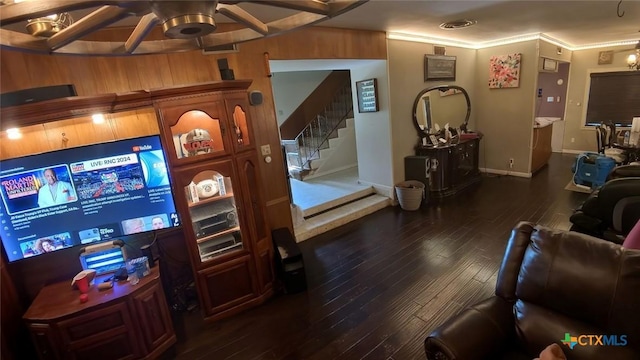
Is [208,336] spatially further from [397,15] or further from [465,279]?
[397,15]

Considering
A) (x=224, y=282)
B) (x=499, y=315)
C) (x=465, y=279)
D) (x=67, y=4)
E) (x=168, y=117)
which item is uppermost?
(x=67, y=4)

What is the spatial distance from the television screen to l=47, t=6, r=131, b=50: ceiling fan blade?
5.64 ft

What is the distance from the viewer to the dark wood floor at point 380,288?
85.4 inches

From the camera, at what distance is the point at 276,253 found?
9.31ft

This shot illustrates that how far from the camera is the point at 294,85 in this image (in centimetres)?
710

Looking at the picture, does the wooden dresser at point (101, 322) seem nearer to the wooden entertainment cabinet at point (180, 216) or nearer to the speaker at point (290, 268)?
the wooden entertainment cabinet at point (180, 216)

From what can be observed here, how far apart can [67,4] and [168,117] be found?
1.77m

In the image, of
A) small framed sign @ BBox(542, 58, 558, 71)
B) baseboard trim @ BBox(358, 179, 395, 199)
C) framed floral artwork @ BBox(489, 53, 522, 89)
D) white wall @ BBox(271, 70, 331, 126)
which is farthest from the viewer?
white wall @ BBox(271, 70, 331, 126)

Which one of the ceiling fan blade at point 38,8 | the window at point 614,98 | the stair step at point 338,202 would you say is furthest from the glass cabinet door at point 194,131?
the window at point 614,98

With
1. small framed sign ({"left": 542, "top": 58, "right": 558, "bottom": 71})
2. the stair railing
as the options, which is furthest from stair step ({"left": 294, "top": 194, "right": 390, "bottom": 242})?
small framed sign ({"left": 542, "top": 58, "right": 558, "bottom": 71})

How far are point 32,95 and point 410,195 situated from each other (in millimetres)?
3965

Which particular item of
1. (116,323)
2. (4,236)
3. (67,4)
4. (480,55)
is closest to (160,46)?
(67,4)

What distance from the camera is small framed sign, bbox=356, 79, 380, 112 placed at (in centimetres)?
429

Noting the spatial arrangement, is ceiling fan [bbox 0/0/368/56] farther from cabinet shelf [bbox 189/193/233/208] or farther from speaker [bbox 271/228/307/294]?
speaker [bbox 271/228/307/294]
